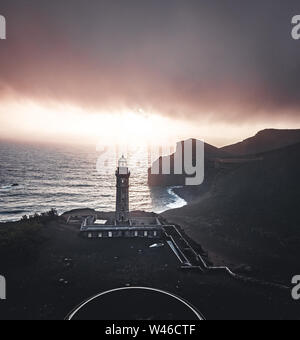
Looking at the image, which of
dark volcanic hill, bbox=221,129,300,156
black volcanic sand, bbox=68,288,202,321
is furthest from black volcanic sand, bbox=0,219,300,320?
dark volcanic hill, bbox=221,129,300,156

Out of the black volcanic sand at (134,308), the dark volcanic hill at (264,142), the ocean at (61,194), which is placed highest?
the dark volcanic hill at (264,142)

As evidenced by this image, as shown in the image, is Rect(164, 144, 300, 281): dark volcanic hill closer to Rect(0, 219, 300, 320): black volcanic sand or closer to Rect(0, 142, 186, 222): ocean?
Rect(0, 219, 300, 320): black volcanic sand

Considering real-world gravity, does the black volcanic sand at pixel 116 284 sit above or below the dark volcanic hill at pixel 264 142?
below

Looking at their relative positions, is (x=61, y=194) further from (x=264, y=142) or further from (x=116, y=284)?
(x=264, y=142)

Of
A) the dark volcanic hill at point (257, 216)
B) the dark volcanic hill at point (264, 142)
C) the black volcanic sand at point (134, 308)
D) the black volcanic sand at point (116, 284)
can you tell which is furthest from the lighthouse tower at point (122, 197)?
the dark volcanic hill at point (264, 142)

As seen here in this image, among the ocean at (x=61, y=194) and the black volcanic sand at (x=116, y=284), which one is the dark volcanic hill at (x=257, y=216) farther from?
the ocean at (x=61, y=194)
